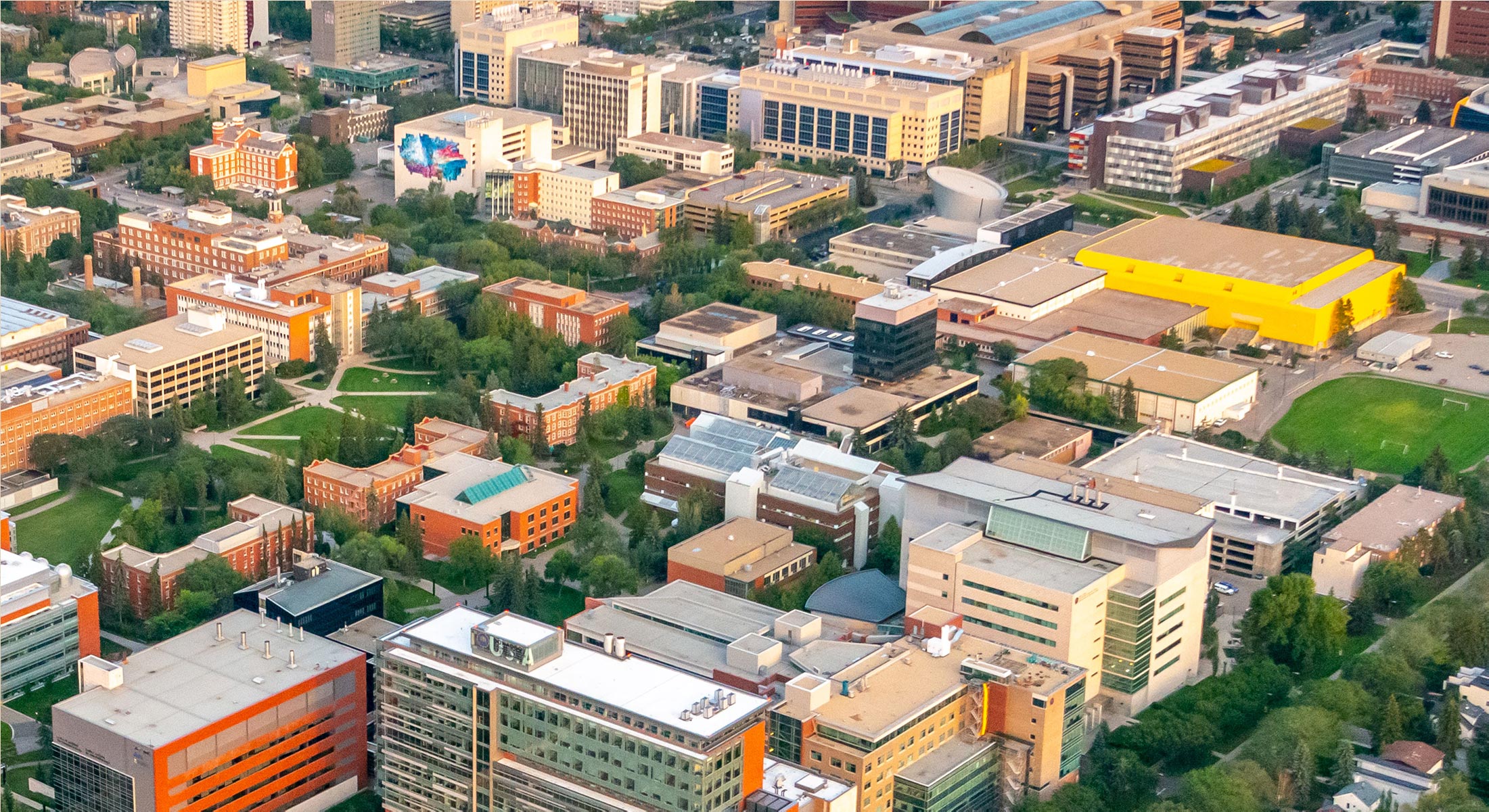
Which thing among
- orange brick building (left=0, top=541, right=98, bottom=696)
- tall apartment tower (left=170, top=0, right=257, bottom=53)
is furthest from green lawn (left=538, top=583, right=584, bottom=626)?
tall apartment tower (left=170, top=0, right=257, bottom=53)

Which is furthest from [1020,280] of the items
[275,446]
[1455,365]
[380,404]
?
[275,446]

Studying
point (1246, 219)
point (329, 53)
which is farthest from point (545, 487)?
point (329, 53)

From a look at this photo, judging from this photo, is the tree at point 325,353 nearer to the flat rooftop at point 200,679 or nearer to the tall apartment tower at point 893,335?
the tall apartment tower at point 893,335

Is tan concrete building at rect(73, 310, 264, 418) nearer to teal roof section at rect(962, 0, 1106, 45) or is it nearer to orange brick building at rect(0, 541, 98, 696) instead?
orange brick building at rect(0, 541, 98, 696)

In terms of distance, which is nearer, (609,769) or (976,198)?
(609,769)

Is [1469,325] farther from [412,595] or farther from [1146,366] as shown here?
[412,595]

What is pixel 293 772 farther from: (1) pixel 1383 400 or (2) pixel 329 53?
(2) pixel 329 53
